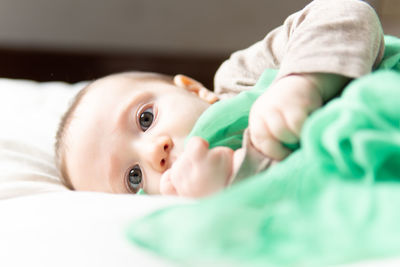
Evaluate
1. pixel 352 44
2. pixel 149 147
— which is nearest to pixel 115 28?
pixel 149 147

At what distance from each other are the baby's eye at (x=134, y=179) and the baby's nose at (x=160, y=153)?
2.8 inches

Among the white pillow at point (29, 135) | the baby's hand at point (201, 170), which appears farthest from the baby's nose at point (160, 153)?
the white pillow at point (29, 135)

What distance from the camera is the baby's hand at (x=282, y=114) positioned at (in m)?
0.50

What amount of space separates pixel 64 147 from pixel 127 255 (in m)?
0.49

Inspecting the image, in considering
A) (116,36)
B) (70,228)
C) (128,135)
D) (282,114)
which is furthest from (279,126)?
(116,36)

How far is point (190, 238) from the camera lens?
1.17ft

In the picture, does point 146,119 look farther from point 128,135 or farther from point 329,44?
point 329,44

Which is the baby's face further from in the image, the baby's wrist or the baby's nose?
the baby's wrist

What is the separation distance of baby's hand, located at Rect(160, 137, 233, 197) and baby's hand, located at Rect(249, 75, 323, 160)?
5cm

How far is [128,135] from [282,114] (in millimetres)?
345

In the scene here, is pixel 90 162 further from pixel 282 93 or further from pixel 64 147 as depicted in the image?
pixel 282 93

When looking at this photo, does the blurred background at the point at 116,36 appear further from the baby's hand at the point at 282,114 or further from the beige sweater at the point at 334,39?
the baby's hand at the point at 282,114

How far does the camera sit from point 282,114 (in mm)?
502

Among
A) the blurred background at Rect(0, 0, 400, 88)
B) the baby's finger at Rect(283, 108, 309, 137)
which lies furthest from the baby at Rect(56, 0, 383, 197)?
the blurred background at Rect(0, 0, 400, 88)
